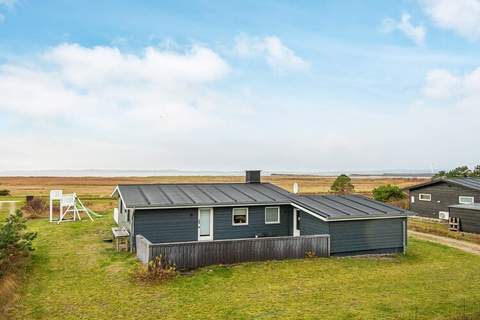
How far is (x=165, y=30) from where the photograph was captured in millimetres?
27531

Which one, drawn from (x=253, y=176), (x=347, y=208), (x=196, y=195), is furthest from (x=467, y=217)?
(x=196, y=195)

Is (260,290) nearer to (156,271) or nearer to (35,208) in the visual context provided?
(156,271)

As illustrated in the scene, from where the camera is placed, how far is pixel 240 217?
2120cm

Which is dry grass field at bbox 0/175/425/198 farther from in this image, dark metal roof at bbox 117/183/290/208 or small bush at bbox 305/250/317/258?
small bush at bbox 305/250/317/258

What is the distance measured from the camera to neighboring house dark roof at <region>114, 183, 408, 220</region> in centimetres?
1895

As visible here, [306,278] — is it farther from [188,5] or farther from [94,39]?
[94,39]

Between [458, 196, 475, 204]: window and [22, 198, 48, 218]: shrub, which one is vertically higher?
[458, 196, 475, 204]: window

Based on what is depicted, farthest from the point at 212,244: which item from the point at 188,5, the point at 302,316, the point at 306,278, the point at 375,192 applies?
the point at 375,192

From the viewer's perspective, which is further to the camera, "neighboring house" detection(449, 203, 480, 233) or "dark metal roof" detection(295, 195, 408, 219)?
"neighboring house" detection(449, 203, 480, 233)

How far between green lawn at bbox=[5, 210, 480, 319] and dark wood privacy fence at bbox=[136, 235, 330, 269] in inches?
20.0

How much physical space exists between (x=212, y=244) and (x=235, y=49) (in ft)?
63.5

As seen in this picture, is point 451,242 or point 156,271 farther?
point 451,242

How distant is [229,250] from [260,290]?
3.53 metres

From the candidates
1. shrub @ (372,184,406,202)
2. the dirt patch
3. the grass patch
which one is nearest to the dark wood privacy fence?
the dirt patch
